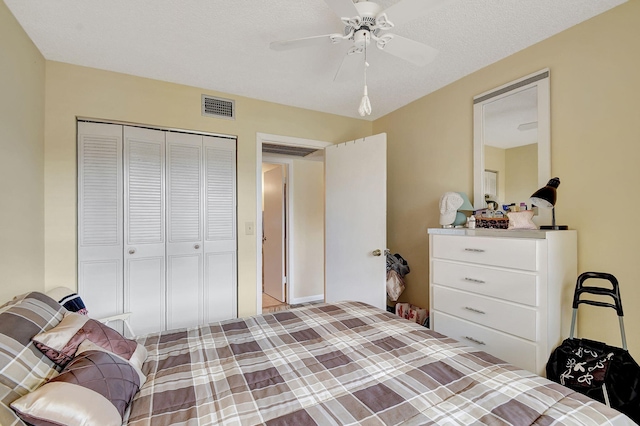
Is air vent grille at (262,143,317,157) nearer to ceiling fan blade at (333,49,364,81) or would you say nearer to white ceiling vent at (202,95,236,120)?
white ceiling vent at (202,95,236,120)

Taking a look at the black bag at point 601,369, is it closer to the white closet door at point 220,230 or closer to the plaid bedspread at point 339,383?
the plaid bedspread at point 339,383

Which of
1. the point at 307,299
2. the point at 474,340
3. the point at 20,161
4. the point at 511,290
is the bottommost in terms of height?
the point at 307,299

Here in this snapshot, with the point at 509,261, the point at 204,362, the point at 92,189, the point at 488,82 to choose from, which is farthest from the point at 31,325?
the point at 488,82

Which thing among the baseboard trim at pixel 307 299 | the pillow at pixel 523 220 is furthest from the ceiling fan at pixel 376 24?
the baseboard trim at pixel 307 299

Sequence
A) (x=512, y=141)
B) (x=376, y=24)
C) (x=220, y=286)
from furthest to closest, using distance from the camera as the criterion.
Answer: (x=220, y=286), (x=512, y=141), (x=376, y=24)

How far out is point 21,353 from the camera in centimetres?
94

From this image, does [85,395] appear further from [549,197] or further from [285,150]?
[285,150]

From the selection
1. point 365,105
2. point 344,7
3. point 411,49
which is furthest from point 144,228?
point 411,49

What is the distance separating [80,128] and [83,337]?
78.0 inches

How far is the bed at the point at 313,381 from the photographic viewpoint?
0.90 meters

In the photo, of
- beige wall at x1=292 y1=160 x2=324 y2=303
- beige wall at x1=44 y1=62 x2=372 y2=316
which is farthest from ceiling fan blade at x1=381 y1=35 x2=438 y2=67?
beige wall at x1=292 y1=160 x2=324 y2=303

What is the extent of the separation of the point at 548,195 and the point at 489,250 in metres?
0.48

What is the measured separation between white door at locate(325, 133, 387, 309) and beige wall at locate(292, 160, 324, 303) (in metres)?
1.08

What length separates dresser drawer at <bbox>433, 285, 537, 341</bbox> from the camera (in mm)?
1748
